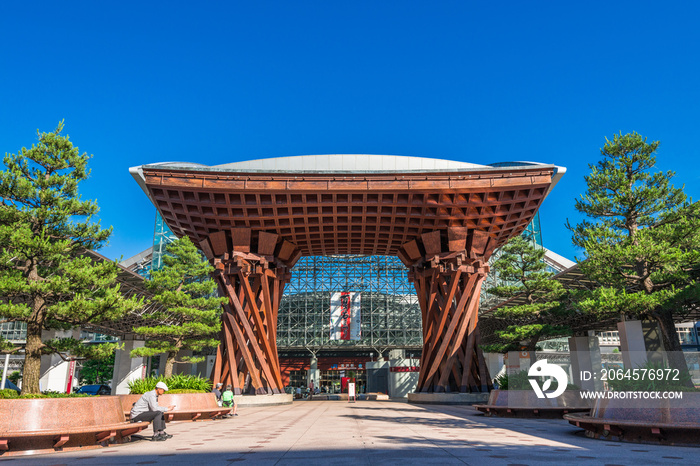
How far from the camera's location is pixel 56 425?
26.9 feet

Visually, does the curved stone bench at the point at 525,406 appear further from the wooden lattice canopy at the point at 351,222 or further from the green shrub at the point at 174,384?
the green shrub at the point at 174,384

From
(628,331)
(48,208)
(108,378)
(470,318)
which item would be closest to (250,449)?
(48,208)

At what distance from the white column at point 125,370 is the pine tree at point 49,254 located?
2977cm

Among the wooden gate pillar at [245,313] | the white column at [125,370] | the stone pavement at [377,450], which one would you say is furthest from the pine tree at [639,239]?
the white column at [125,370]

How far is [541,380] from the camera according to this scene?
16.3 metres

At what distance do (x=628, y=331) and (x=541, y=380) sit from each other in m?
8.72

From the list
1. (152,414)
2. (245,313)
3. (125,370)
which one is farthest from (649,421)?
(125,370)

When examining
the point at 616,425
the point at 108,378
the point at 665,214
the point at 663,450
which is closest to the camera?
the point at 663,450

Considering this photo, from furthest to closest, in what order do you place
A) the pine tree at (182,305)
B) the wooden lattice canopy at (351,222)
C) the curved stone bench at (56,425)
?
1. the wooden lattice canopy at (351,222)
2. the pine tree at (182,305)
3. the curved stone bench at (56,425)

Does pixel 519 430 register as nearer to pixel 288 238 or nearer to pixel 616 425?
pixel 616 425

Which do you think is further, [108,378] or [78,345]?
[108,378]

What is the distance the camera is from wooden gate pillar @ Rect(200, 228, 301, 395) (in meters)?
23.9

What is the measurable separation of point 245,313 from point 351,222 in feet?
24.4

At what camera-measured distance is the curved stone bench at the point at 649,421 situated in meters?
8.43
